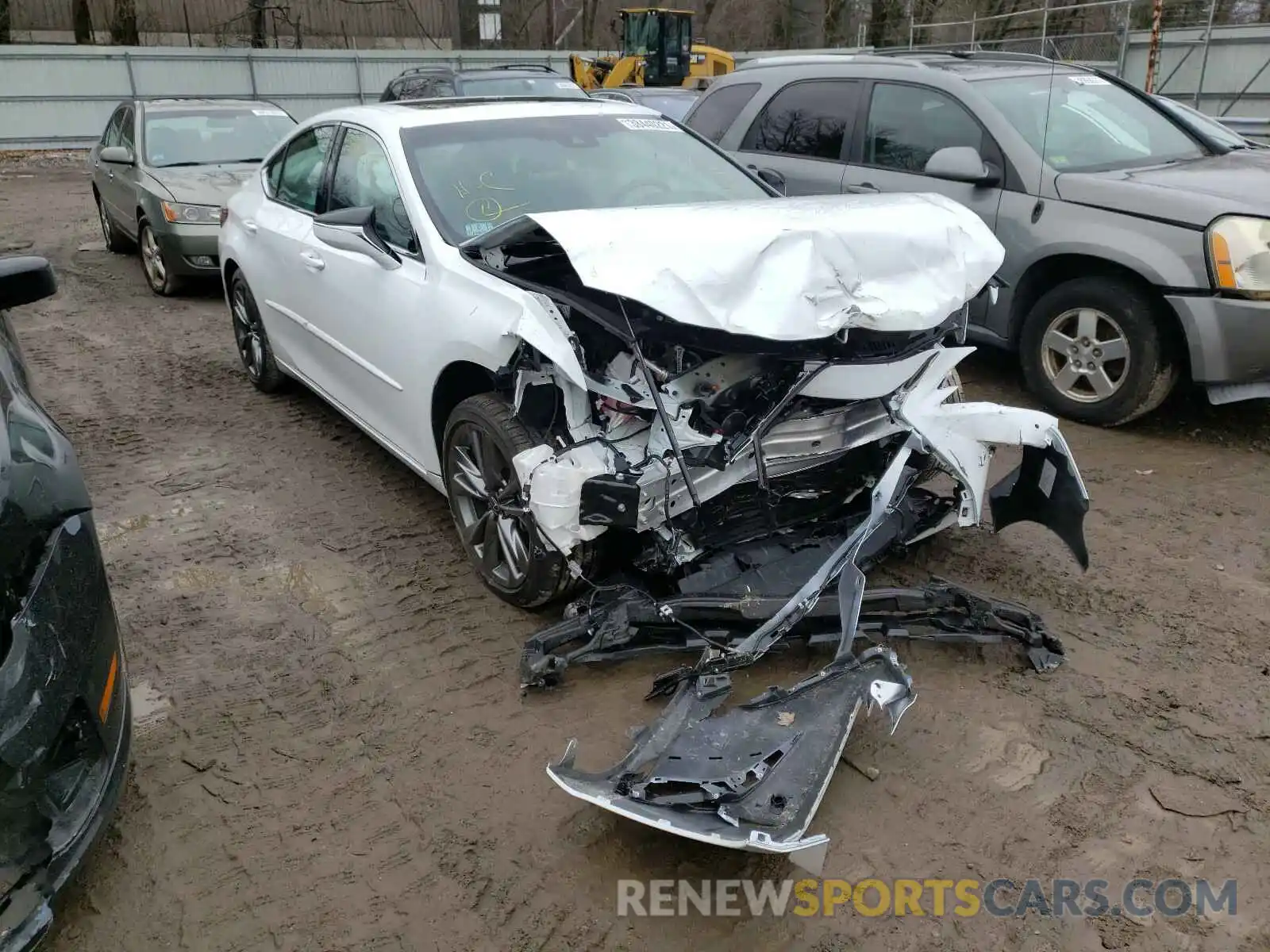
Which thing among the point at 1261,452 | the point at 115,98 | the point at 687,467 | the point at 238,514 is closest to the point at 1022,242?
the point at 1261,452

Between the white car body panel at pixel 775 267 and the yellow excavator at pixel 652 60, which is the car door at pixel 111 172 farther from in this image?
the yellow excavator at pixel 652 60

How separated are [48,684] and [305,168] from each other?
3.68 meters

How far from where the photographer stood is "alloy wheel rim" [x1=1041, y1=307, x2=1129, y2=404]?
205 inches

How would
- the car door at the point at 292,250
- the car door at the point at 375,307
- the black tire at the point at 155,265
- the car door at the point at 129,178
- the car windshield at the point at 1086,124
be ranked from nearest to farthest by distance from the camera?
the car door at the point at 375,307
the car door at the point at 292,250
the car windshield at the point at 1086,124
the black tire at the point at 155,265
the car door at the point at 129,178

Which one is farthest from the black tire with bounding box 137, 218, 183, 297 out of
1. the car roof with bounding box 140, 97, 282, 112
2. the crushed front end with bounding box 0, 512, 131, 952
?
the crushed front end with bounding box 0, 512, 131, 952

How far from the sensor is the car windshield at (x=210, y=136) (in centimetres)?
910

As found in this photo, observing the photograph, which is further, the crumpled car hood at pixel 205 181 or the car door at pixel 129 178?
the car door at pixel 129 178

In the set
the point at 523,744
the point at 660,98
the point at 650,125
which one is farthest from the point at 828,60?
the point at 660,98

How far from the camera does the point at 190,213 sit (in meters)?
8.27

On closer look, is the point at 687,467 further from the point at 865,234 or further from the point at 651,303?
the point at 865,234

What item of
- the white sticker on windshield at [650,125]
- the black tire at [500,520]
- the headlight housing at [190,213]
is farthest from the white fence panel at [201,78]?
the black tire at [500,520]

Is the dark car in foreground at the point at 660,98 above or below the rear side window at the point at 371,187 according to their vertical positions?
above

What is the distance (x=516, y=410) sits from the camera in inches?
134

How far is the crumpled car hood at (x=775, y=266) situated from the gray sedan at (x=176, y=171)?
618cm
